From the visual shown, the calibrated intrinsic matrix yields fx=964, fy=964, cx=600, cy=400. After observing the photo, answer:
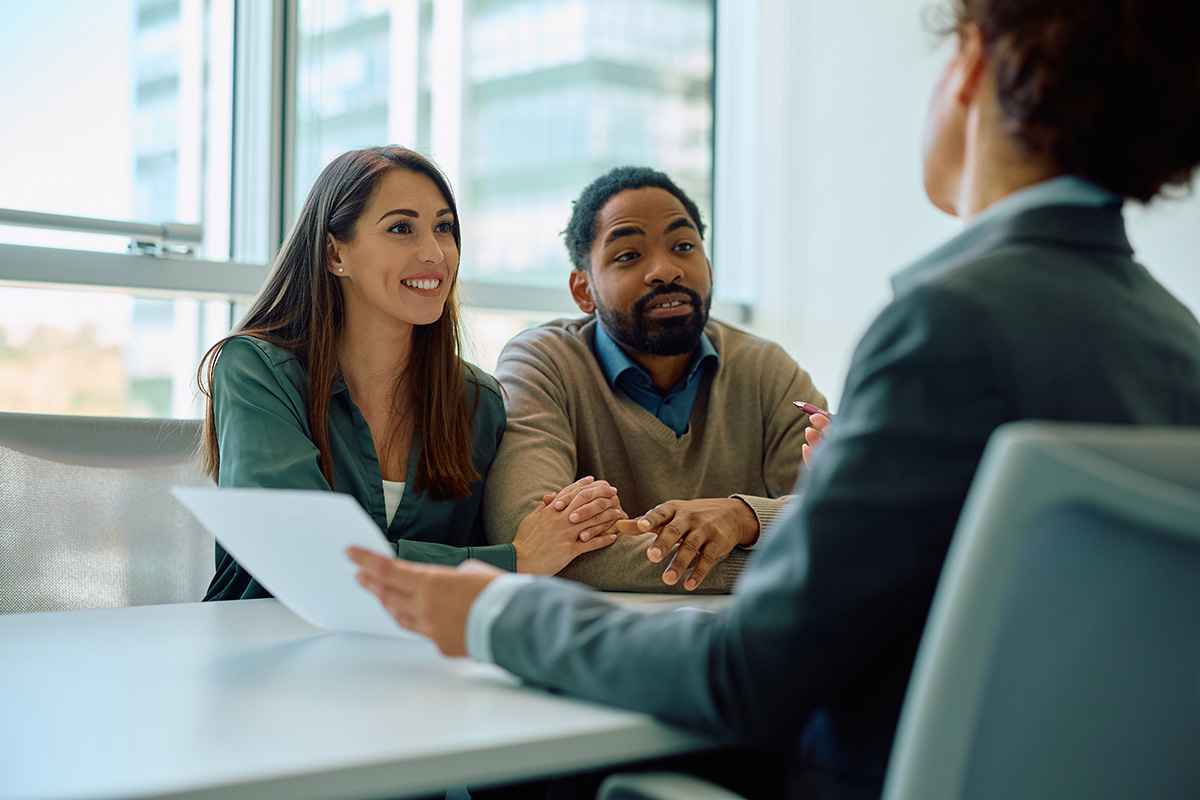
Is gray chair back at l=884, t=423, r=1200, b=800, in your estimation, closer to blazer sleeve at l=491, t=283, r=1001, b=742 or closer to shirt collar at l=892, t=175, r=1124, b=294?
blazer sleeve at l=491, t=283, r=1001, b=742

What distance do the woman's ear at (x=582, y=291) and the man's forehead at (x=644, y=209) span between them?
0.12 metres

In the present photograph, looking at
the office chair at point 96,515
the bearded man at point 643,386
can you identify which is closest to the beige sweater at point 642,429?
the bearded man at point 643,386

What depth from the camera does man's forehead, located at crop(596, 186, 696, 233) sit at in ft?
6.52

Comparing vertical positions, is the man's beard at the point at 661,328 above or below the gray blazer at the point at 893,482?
above

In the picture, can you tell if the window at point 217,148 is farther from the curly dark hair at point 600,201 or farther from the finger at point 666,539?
the finger at point 666,539

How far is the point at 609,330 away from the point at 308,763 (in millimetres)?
1440

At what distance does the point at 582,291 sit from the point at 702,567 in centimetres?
93

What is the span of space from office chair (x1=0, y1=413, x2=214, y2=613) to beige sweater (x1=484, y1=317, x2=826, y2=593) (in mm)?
493

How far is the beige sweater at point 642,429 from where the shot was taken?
1688mm

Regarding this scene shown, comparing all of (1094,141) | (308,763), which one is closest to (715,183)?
(1094,141)

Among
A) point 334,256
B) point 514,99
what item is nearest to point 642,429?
point 334,256

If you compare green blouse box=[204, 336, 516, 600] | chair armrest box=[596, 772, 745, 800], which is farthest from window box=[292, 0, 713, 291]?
Result: chair armrest box=[596, 772, 745, 800]

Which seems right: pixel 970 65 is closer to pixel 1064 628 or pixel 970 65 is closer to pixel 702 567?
pixel 1064 628

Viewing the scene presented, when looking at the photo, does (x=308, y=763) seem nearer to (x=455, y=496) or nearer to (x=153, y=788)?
(x=153, y=788)
